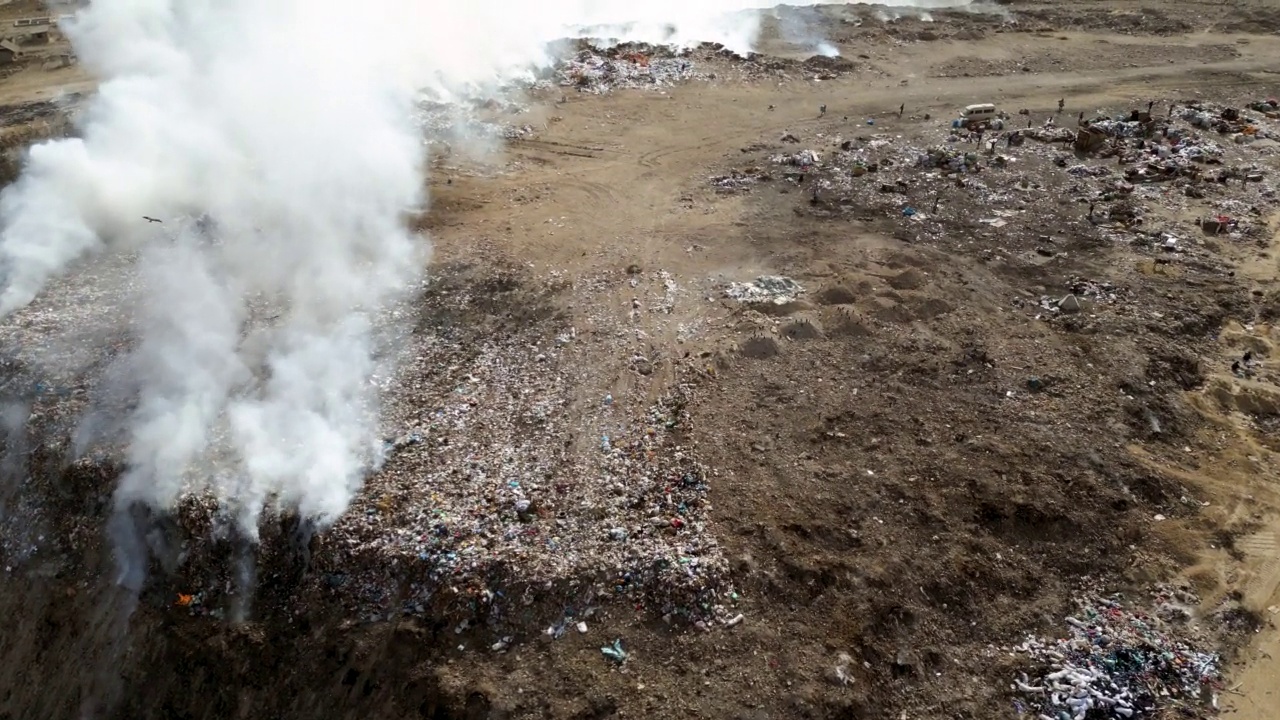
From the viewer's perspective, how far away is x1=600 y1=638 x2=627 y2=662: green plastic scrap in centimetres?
651

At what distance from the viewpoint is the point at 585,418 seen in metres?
8.59

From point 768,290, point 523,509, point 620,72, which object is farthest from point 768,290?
point 620,72

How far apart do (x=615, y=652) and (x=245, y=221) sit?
856 centimetres

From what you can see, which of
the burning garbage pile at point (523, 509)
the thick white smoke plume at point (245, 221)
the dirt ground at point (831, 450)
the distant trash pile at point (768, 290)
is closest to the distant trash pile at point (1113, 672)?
the dirt ground at point (831, 450)


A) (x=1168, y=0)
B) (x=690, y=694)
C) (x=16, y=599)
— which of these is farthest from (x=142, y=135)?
(x=1168, y=0)

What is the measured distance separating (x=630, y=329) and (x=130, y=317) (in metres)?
6.36

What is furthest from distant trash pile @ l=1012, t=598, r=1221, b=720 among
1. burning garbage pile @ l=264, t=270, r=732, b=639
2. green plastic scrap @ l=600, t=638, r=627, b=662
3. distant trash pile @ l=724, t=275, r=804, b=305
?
distant trash pile @ l=724, t=275, r=804, b=305

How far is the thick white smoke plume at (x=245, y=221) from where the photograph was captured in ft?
26.9

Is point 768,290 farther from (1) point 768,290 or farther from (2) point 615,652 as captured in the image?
(2) point 615,652

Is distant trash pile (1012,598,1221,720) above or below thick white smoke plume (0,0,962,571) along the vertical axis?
below

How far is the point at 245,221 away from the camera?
447 inches

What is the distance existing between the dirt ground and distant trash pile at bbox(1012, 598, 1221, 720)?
0.74 ft

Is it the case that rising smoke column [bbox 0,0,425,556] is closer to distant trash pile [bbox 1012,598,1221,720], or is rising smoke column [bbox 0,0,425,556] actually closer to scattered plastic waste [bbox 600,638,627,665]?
scattered plastic waste [bbox 600,638,627,665]

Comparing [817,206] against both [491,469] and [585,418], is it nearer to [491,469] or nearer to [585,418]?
[585,418]
